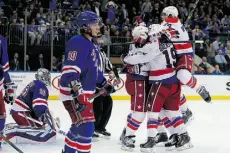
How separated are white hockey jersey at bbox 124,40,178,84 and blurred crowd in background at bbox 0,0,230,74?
3.79 meters

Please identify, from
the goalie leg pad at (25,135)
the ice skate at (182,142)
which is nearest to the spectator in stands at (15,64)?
the goalie leg pad at (25,135)

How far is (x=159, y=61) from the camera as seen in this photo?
514 cm

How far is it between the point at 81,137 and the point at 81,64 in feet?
1.85

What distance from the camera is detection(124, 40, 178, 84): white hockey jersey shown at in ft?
16.6

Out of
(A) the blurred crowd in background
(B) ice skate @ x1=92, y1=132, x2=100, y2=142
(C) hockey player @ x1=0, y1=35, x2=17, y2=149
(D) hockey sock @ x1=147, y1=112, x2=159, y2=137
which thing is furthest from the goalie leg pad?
(A) the blurred crowd in background

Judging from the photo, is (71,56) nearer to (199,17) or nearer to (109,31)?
(109,31)

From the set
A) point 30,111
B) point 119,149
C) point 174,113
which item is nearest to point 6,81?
Answer: point 30,111

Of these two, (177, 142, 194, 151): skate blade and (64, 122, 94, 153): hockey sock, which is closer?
(64, 122, 94, 153): hockey sock

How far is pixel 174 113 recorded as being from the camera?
5242 millimetres

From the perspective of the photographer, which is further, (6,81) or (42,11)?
(42,11)

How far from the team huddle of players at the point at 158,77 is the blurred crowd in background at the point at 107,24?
12.2ft

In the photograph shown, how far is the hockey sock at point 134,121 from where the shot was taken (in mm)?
5211

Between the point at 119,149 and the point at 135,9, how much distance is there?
9690mm

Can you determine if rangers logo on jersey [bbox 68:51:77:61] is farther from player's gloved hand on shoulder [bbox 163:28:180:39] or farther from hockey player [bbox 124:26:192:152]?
player's gloved hand on shoulder [bbox 163:28:180:39]
